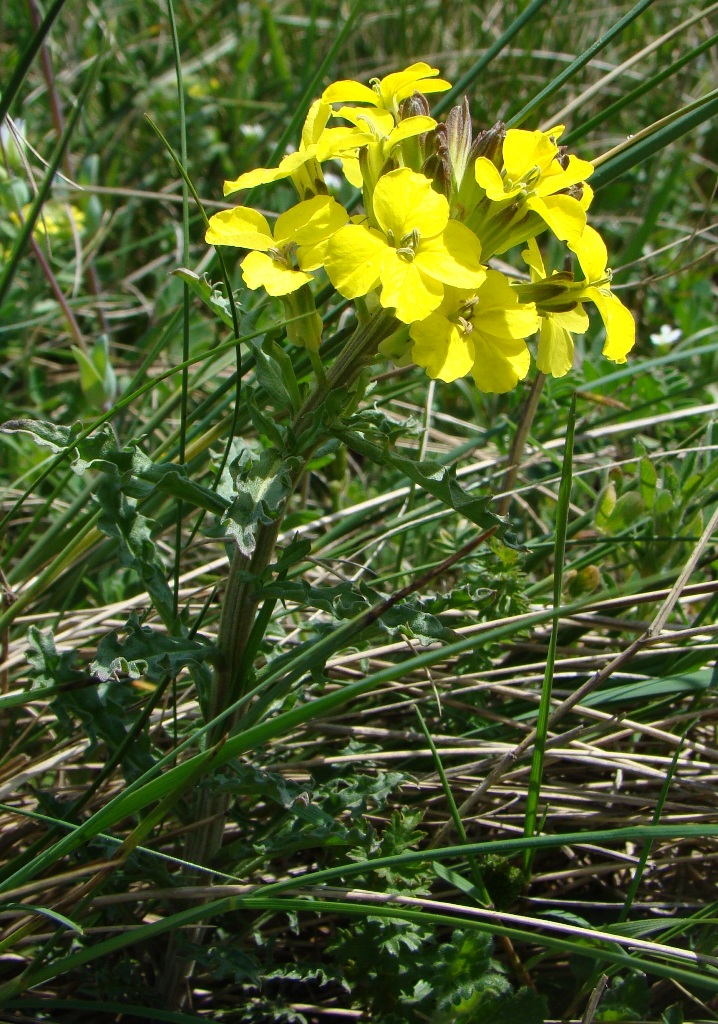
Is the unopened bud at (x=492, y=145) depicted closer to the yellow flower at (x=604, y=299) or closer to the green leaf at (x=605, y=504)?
the yellow flower at (x=604, y=299)

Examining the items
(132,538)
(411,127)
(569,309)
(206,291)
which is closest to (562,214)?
(569,309)

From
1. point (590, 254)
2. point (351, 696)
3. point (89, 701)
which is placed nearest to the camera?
point (351, 696)

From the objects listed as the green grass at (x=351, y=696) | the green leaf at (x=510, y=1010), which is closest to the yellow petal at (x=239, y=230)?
the green grass at (x=351, y=696)

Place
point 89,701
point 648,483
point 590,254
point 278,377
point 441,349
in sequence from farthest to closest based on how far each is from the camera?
point 648,483, point 89,701, point 278,377, point 590,254, point 441,349

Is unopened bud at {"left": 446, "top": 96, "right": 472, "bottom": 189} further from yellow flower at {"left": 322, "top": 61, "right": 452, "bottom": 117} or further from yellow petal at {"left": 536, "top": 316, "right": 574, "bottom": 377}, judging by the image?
yellow petal at {"left": 536, "top": 316, "right": 574, "bottom": 377}

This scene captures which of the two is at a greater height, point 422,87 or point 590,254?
point 422,87

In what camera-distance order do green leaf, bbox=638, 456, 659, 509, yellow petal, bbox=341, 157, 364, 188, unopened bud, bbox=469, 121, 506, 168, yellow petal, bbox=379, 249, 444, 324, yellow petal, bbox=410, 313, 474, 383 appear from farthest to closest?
green leaf, bbox=638, 456, 659, 509
yellow petal, bbox=341, 157, 364, 188
unopened bud, bbox=469, 121, 506, 168
yellow petal, bbox=410, 313, 474, 383
yellow petal, bbox=379, 249, 444, 324

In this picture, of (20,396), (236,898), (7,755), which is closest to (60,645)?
(7,755)

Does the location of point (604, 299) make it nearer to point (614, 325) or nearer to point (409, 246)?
point (614, 325)

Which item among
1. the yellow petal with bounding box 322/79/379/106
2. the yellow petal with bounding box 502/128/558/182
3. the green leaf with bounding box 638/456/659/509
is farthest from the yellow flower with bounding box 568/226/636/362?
the green leaf with bounding box 638/456/659/509
